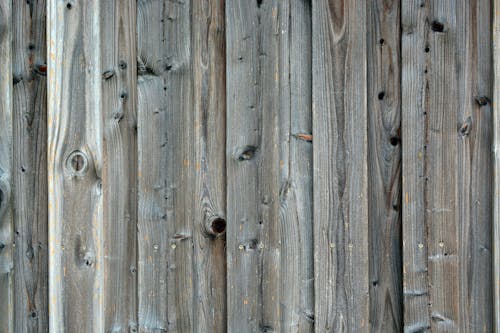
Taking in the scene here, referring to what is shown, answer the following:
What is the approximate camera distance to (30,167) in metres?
1.41

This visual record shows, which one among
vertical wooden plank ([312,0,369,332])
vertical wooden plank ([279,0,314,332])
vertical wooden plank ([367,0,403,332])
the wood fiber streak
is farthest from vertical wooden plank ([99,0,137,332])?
the wood fiber streak

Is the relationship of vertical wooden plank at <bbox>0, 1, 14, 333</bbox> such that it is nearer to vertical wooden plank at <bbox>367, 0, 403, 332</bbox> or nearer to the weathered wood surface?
the weathered wood surface

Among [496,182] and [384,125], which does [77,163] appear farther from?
[496,182]

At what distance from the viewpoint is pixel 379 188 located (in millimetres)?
1377

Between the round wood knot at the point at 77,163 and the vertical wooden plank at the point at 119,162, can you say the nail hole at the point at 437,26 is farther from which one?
the round wood knot at the point at 77,163

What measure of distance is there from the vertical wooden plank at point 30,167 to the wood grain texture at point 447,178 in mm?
1189

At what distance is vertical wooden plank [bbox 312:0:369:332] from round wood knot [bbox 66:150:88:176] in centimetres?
74

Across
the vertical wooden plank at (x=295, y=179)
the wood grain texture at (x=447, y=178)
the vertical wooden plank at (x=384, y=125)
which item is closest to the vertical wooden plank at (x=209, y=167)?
the vertical wooden plank at (x=295, y=179)

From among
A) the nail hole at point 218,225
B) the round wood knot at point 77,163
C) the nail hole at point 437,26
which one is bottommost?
the nail hole at point 218,225

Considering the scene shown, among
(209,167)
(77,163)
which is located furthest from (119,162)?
(209,167)

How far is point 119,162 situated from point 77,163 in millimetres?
133

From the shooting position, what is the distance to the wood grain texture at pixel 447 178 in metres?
1.35

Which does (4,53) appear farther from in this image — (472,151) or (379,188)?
(472,151)

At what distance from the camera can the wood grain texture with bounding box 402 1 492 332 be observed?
1.35 meters
